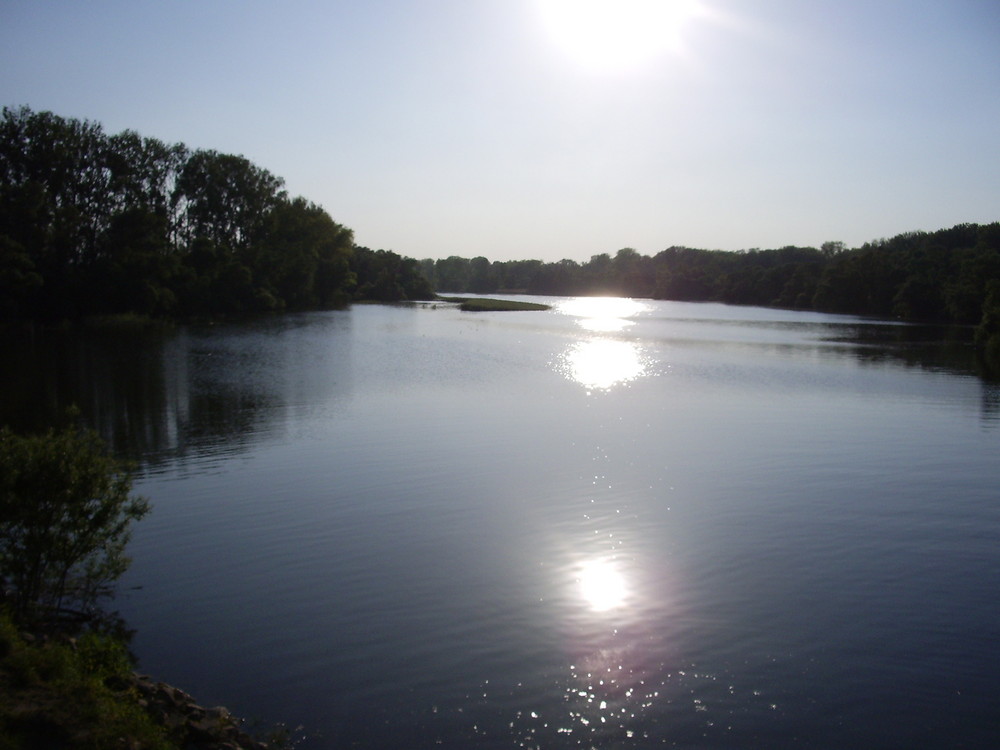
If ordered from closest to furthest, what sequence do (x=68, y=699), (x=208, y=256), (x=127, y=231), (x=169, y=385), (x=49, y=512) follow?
(x=68, y=699) < (x=49, y=512) < (x=169, y=385) < (x=127, y=231) < (x=208, y=256)

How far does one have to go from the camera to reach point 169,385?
1073 inches

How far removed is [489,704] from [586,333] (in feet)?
180

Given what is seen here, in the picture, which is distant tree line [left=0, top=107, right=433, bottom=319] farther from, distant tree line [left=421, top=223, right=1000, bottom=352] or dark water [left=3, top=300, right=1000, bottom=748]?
distant tree line [left=421, top=223, right=1000, bottom=352]

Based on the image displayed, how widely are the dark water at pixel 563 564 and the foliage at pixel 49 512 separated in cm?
94

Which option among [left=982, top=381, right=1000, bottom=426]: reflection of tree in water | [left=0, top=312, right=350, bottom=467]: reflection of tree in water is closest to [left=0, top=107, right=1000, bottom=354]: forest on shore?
[left=0, top=312, right=350, bottom=467]: reflection of tree in water

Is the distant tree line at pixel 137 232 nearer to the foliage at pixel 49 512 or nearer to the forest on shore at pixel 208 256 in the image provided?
the forest on shore at pixel 208 256

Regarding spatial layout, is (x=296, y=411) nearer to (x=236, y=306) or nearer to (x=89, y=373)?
(x=89, y=373)

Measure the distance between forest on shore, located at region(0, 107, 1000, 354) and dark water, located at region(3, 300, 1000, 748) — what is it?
32357 millimetres

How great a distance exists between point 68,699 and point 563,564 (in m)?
6.55

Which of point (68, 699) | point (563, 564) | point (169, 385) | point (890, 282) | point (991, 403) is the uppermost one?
point (890, 282)

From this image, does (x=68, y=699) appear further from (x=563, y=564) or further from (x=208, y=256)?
(x=208, y=256)

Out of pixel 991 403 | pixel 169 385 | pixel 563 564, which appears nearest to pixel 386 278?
pixel 169 385

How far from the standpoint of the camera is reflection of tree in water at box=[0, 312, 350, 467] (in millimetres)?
19188

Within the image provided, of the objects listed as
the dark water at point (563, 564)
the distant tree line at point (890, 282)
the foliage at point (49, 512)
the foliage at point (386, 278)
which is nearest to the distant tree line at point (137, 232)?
the foliage at point (386, 278)
